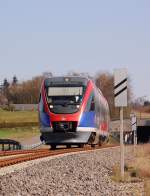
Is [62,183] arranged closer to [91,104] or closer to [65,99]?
[65,99]

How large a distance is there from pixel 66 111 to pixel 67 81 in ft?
7.16

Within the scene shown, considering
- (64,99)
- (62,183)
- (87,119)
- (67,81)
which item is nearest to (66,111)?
(64,99)

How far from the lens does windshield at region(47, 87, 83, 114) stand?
1249 inches

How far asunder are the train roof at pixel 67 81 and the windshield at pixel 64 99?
0.36m

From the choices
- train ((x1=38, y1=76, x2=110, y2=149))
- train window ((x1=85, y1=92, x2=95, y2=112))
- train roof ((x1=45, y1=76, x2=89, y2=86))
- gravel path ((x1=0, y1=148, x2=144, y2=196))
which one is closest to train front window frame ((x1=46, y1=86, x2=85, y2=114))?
train ((x1=38, y1=76, x2=110, y2=149))

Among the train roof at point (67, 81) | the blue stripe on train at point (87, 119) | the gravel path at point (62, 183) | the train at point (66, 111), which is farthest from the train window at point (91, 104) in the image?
the gravel path at point (62, 183)

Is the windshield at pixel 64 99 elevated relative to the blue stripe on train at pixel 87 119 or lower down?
elevated

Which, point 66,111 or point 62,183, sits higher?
point 66,111

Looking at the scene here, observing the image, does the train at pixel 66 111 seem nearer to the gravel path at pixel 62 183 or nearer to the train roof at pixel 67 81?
the train roof at pixel 67 81

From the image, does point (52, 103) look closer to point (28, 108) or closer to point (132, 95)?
point (132, 95)

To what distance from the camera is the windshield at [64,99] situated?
1249 inches

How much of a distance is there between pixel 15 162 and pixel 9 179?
25.3 feet

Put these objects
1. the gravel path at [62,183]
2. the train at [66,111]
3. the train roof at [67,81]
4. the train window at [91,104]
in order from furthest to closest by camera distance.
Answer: the train roof at [67,81] < the train window at [91,104] < the train at [66,111] < the gravel path at [62,183]

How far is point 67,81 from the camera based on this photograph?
109 ft
